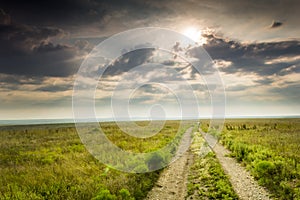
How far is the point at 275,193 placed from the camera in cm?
1158

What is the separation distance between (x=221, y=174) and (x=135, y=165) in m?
4.70

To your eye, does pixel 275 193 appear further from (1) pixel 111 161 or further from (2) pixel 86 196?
(1) pixel 111 161

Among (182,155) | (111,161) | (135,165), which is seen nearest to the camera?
(135,165)

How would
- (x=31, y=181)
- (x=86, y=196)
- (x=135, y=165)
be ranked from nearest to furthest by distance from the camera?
(x=86, y=196) < (x=31, y=181) < (x=135, y=165)

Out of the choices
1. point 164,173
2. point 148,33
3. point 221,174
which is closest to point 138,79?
point 148,33

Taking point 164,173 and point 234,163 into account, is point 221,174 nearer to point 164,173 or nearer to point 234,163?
point 164,173

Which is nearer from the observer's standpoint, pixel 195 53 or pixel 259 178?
pixel 259 178

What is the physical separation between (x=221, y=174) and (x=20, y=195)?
31.5ft

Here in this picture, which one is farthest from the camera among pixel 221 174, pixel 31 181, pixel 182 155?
pixel 182 155

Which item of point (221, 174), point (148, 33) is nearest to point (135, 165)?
point (221, 174)

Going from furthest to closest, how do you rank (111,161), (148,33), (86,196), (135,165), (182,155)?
(148,33)
(182,155)
(111,161)
(135,165)
(86,196)

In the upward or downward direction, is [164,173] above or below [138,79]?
below

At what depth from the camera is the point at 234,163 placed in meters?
18.5

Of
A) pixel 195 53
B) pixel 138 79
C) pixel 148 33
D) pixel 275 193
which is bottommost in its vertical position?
pixel 275 193
